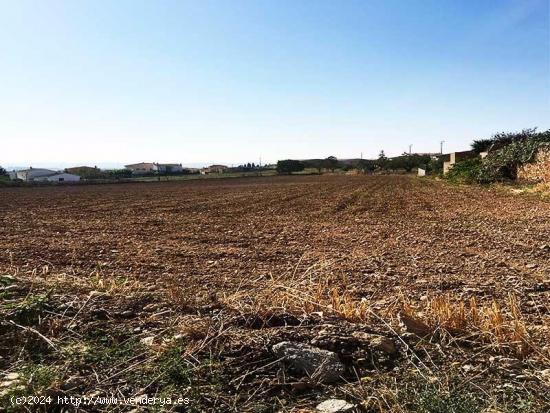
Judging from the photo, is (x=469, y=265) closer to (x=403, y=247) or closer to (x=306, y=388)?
(x=403, y=247)

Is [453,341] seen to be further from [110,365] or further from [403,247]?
[403,247]

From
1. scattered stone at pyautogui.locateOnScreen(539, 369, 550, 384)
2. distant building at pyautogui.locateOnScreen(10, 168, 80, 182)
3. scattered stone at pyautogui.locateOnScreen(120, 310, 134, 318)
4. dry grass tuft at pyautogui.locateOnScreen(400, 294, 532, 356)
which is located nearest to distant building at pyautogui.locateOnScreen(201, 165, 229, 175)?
distant building at pyautogui.locateOnScreen(10, 168, 80, 182)

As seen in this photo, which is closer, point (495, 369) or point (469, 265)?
point (495, 369)

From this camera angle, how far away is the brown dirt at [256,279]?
255cm

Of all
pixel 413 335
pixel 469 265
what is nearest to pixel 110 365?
pixel 413 335

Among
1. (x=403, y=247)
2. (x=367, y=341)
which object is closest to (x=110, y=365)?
(x=367, y=341)

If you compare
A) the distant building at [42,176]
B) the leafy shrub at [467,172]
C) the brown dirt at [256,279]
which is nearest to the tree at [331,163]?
the distant building at [42,176]

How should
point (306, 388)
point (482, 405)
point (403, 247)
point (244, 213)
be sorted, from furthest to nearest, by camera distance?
point (244, 213) < point (403, 247) < point (306, 388) < point (482, 405)

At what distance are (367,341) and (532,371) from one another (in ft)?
3.18

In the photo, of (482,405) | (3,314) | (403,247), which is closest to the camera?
(482,405)

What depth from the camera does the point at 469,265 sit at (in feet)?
19.3

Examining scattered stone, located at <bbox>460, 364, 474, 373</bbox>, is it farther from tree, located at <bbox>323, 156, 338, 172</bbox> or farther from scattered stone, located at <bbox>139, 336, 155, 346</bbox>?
tree, located at <bbox>323, 156, 338, 172</bbox>

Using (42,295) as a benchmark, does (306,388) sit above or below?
below

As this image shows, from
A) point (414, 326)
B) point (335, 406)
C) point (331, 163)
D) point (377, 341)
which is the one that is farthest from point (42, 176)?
point (335, 406)
